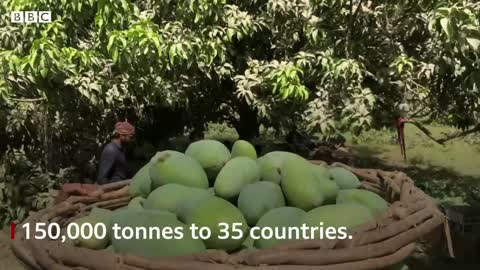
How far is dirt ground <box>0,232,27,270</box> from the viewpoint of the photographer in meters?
5.42

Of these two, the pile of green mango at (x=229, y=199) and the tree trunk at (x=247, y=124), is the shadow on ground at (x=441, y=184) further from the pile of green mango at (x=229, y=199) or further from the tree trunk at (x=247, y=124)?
the pile of green mango at (x=229, y=199)

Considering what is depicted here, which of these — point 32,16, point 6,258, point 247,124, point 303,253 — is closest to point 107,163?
point 32,16

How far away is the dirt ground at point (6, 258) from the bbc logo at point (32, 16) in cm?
210

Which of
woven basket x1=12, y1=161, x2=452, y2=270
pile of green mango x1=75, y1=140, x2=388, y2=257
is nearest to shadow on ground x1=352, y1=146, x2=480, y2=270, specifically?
pile of green mango x1=75, y1=140, x2=388, y2=257

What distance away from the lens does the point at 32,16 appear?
4.53 metres

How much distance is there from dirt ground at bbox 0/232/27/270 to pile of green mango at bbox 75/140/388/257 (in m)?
3.64

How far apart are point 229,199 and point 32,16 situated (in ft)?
10.1

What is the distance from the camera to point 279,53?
5344 mm

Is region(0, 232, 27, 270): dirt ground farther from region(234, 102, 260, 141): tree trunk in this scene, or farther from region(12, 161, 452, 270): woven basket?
region(12, 161, 452, 270): woven basket

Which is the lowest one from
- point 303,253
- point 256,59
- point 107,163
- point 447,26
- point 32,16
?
point 107,163

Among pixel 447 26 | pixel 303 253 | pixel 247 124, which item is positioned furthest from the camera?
pixel 247 124

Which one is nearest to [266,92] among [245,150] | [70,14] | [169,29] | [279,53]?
[279,53]

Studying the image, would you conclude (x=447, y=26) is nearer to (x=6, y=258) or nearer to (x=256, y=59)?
(x=256, y=59)

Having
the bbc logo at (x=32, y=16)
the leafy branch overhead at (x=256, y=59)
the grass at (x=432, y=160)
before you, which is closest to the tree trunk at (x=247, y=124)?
the leafy branch overhead at (x=256, y=59)
